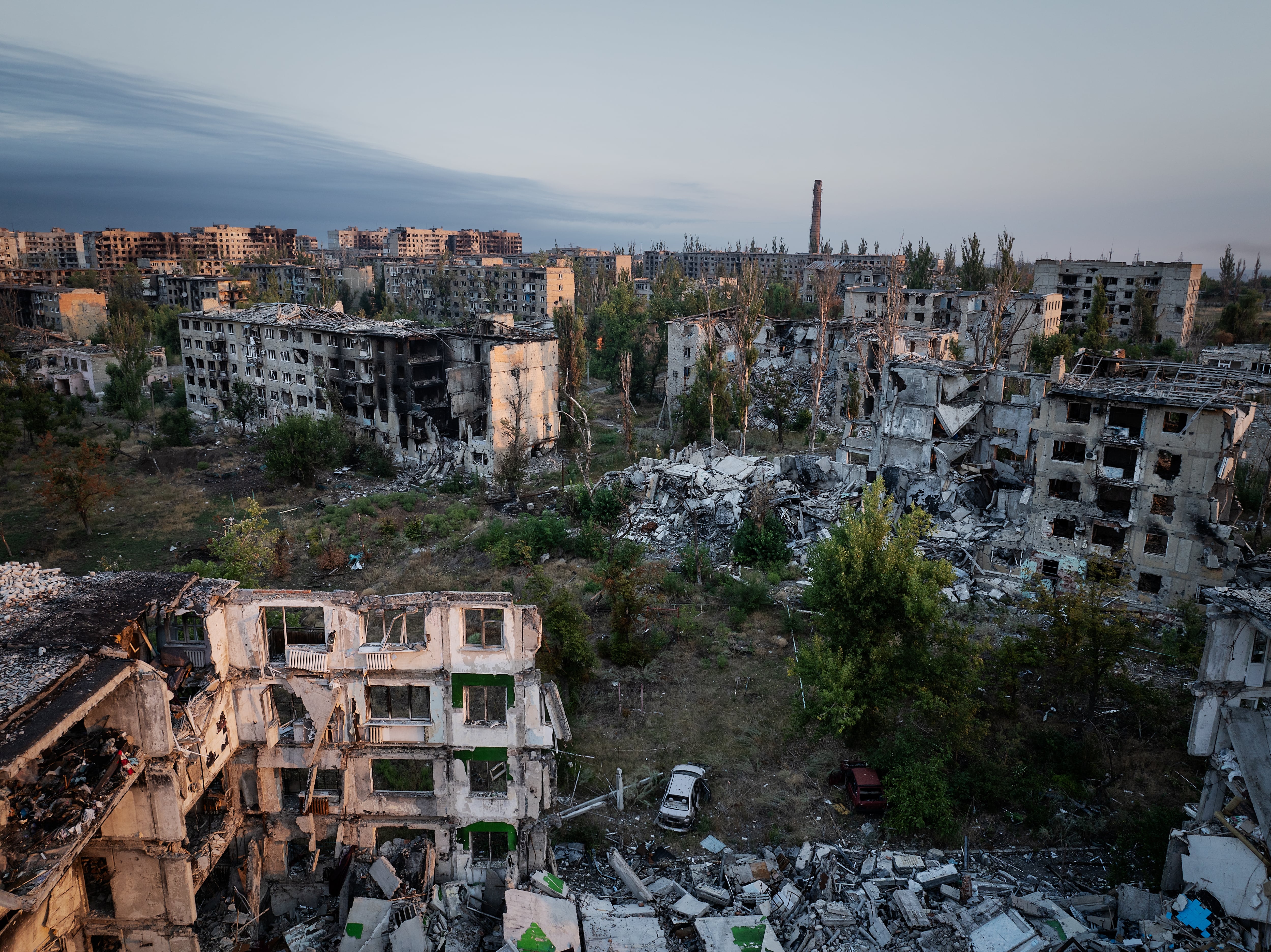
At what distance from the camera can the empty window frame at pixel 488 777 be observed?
15.1 metres

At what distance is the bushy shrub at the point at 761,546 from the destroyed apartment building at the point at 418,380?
15533 millimetres

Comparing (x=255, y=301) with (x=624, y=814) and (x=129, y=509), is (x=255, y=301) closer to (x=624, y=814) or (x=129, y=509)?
(x=129, y=509)

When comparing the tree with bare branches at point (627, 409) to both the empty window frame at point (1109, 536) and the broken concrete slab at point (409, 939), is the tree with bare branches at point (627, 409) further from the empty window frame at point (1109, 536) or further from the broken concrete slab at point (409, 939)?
the broken concrete slab at point (409, 939)

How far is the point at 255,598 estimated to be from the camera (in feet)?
45.2

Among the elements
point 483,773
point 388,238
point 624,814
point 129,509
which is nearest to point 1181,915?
point 624,814

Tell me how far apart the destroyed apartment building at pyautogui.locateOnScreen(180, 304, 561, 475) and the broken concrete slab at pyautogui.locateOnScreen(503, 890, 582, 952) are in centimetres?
2821

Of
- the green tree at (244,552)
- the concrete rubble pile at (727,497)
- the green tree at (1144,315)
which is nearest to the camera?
the green tree at (244,552)

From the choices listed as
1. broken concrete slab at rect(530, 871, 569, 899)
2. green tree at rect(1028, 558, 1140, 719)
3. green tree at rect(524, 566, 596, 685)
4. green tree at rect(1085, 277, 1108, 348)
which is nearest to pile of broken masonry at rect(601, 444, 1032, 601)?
green tree at rect(1028, 558, 1140, 719)

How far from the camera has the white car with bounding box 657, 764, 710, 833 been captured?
16297 mm

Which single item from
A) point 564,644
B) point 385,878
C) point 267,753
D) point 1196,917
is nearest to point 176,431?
point 564,644

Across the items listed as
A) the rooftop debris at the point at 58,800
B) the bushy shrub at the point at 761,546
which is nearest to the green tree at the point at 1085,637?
the bushy shrub at the point at 761,546

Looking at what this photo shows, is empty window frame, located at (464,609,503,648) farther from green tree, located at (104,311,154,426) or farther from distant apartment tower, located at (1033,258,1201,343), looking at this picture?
distant apartment tower, located at (1033,258,1201,343)

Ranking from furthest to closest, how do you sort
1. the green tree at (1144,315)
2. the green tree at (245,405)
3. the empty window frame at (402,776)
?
the green tree at (1144,315)
the green tree at (245,405)
the empty window frame at (402,776)

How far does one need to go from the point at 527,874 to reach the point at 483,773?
2.60m
